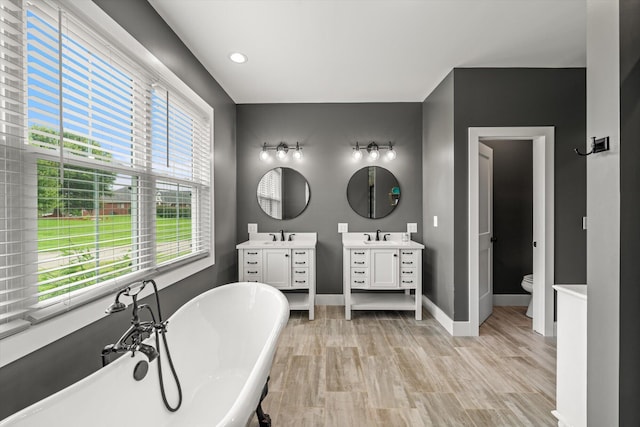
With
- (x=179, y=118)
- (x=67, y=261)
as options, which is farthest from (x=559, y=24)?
(x=67, y=261)

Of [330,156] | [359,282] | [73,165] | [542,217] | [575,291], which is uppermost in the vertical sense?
[330,156]

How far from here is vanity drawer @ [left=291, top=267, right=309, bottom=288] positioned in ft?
11.2

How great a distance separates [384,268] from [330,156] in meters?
1.57

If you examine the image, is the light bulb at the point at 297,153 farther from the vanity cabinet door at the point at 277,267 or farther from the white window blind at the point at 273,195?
the vanity cabinet door at the point at 277,267

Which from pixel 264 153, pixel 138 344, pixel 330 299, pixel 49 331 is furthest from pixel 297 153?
pixel 49 331

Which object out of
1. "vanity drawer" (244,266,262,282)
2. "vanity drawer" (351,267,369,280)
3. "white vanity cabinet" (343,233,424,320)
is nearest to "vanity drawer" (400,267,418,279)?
"white vanity cabinet" (343,233,424,320)

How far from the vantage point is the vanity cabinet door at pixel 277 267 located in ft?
11.1

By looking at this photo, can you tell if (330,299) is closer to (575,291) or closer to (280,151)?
(280,151)

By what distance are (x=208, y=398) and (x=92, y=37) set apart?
2.06 m

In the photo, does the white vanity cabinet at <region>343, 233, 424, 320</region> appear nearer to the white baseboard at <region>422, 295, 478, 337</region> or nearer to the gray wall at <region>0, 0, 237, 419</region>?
the white baseboard at <region>422, 295, 478, 337</region>

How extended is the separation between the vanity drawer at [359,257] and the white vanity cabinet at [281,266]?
1.49 ft

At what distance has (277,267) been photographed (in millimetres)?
3396

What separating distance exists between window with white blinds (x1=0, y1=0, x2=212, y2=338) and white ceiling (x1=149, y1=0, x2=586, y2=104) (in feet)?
2.15

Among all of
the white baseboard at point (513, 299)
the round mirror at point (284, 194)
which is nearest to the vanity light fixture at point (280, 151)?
the round mirror at point (284, 194)
